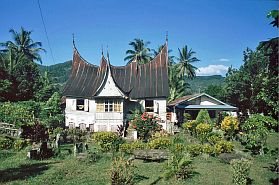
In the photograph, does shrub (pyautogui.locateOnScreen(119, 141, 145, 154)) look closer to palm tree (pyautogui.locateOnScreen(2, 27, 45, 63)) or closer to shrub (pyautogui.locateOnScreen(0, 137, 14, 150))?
shrub (pyautogui.locateOnScreen(0, 137, 14, 150))

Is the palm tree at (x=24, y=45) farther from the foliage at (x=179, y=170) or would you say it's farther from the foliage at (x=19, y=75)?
the foliage at (x=179, y=170)

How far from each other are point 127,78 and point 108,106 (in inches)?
271

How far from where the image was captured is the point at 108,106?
103 feet

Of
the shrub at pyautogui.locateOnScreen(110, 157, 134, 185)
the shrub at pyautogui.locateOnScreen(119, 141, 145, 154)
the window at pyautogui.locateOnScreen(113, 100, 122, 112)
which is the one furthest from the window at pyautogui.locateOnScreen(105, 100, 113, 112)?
the shrub at pyautogui.locateOnScreen(110, 157, 134, 185)

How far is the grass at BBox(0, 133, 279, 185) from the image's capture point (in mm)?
13703

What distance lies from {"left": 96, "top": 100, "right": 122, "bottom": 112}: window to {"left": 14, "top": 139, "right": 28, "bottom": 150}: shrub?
9795 mm

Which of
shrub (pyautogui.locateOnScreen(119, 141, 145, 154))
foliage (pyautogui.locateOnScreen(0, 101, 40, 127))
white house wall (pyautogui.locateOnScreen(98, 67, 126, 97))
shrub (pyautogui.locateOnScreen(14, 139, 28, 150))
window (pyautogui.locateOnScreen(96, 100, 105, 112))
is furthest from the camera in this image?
window (pyautogui.locateOnScreen(96, 100, 105, 112))

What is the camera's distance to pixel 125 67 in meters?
38.4

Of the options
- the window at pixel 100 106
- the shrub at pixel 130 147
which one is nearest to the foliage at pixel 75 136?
the window at pixel 100 106

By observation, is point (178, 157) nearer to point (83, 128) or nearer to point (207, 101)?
point (83, 128)

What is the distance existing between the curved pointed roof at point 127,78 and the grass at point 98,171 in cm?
1508

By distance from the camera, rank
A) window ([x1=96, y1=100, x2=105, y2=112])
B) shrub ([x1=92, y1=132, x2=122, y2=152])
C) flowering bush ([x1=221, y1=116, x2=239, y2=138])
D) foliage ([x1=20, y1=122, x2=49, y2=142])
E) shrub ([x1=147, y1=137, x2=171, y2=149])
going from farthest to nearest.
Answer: window ([x1=96, y1=100, x2=105, y2=112]) → flowering bush ([x1=221, y1=116, x2=239, y2=138]) → foliage ([x1=20, y1=122, x2=49, y2=142]) → shrub ([x1=92, y1=132, x2=122, y2=152]) → shrub ([x1=147, y1=137, x2=171, y2=149])

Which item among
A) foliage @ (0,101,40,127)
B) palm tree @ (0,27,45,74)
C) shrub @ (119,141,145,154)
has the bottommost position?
shrub @ (119,141,145,154)

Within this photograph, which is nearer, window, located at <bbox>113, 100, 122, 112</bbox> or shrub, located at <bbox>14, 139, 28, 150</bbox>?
shrub, located at <bbox>14, 139, 28, 150</bbox>
